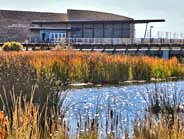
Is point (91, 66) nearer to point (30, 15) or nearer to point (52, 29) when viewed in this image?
point (52, 29)

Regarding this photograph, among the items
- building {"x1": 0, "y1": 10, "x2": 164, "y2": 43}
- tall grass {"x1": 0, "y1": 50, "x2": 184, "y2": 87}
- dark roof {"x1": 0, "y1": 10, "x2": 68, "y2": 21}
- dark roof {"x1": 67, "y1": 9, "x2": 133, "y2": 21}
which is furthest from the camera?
dark roof {"x1": 67, "y1": 9, "x2": 133, "y2": 21}

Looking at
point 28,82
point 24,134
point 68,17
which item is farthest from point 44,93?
point 68,17

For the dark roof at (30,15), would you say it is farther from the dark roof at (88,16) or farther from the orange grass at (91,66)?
the orange grass at (91,66)

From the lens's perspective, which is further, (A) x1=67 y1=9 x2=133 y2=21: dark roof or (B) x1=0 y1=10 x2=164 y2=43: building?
(A) x1=67 y1=9 x2=133 y2=21: dark roof

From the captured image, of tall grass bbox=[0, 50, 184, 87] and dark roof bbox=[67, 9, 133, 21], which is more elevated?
dark roof bbox=[67, 9, 133, 21]

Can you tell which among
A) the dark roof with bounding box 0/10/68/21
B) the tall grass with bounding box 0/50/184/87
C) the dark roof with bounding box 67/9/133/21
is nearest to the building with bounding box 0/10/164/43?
the dark roof with bounding box 0/10/68/21

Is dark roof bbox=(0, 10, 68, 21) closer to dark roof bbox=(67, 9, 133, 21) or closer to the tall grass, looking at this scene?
dark roof bbox=(67, 9, 133, 21)

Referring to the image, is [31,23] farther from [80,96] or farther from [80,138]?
[80,138]

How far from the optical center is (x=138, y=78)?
2484 cm

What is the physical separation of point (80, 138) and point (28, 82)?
398 centimetres

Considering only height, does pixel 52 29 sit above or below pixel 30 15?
below

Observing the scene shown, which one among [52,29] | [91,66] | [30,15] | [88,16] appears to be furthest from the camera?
[88,16]

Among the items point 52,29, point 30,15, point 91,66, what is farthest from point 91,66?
point 30,15

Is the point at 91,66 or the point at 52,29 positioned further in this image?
the point at 52,29
